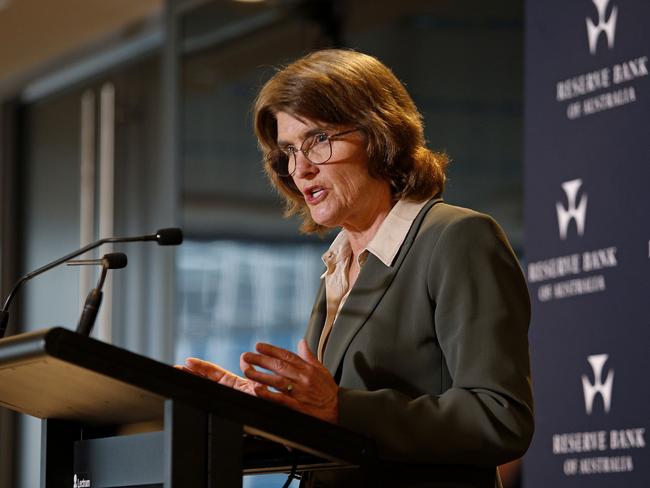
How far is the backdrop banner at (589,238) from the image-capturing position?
9.77 feet

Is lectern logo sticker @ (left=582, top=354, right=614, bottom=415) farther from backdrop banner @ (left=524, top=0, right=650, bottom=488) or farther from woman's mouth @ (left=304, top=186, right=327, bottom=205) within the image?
woman's mouth @ (left=304, top=186, right=327, bottom=205)

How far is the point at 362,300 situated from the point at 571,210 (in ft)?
4.52

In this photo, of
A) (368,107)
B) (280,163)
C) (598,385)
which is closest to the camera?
(368,107)

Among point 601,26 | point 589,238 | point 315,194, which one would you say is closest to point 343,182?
point 315,194

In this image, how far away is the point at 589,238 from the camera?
3.15 meters

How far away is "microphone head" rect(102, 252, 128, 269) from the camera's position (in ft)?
6.12

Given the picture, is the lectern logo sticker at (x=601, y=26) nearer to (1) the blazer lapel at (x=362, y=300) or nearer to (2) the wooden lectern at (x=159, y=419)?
(1) the blazer lapel at (x=362, y=300)

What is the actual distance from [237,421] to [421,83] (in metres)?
3.26

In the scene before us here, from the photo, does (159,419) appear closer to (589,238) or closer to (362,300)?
(362,300)

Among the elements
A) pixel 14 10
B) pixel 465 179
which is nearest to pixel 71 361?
pixel 465 179

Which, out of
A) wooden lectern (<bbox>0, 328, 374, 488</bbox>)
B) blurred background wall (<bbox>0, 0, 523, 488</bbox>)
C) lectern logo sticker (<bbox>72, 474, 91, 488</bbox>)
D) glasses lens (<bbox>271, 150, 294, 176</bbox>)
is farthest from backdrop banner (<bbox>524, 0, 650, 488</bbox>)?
lectern logo sticker (<bbox>72, 474, 91, 488</bbox>)

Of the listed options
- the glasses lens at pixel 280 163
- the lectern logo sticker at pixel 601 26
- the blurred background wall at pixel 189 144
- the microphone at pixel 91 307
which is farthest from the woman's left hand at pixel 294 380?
A: the blurred background wall at pixel 189 144

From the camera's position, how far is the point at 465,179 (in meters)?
4.27

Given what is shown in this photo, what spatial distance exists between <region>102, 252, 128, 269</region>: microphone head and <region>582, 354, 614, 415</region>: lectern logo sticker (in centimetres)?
157
